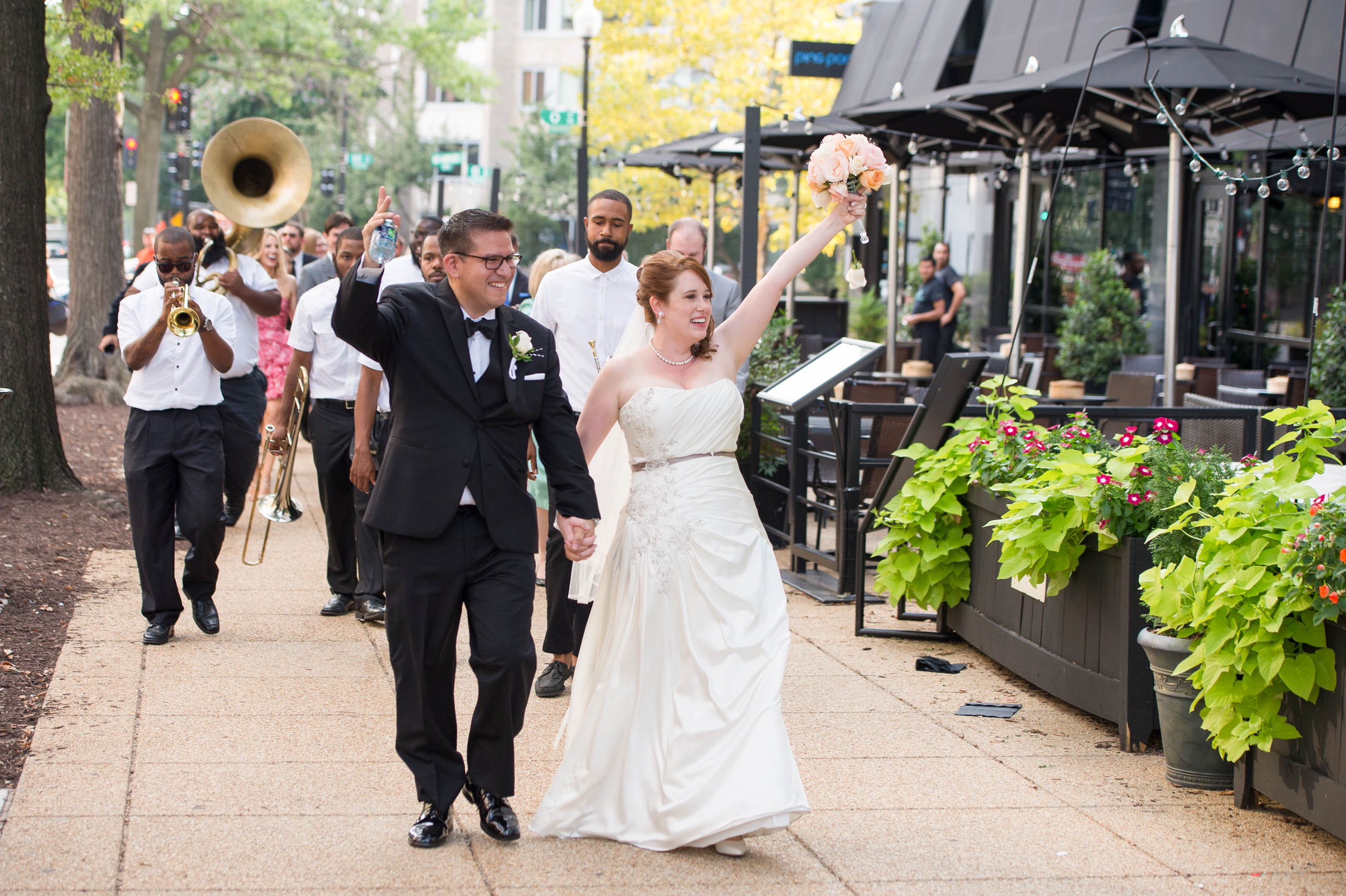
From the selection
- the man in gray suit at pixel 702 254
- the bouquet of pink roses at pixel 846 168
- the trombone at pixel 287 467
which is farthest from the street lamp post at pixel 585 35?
A: the bouquet of pink roses at pixel 846 168

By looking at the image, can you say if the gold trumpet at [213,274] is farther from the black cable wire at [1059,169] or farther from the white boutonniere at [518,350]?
the black cable wire at [1059,169]

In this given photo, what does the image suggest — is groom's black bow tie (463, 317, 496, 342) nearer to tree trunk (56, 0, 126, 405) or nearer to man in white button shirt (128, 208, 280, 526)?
man in white button shirt (128, 208, 280, 526)

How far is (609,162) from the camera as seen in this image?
794 inches

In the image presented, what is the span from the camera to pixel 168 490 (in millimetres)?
7227

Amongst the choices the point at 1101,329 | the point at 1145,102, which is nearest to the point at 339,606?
the point at 1145,102

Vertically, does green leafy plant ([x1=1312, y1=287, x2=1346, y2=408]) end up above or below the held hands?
below

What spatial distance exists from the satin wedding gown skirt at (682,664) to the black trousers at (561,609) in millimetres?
1456

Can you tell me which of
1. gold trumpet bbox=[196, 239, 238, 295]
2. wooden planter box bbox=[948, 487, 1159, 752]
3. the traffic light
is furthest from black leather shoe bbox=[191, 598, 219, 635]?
the traffic light

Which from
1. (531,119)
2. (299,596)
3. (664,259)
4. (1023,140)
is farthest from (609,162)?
(531,119)

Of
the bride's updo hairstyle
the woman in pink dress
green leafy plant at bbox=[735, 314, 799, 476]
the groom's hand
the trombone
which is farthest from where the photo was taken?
the woman in pink dress

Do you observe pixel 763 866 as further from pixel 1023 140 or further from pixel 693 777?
pixel 1023 140

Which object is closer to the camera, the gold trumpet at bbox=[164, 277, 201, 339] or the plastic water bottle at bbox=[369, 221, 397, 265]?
the plastic water bottle at bbox=[369, 221, 397, 265]

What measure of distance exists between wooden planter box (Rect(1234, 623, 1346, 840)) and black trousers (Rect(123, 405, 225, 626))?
4931 millimetres

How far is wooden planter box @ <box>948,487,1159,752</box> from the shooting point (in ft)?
18.7
